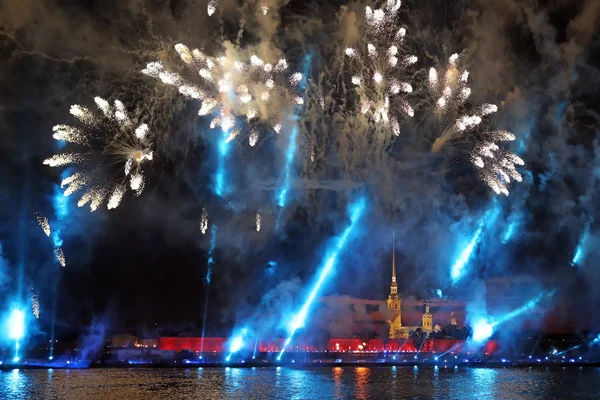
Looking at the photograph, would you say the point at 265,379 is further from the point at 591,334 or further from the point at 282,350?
the point at 591,334

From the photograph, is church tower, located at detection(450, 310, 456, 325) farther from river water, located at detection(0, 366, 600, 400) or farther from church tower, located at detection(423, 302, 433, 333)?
river water, located at detection(0, 366, 600, 400)

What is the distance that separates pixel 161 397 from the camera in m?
48.8

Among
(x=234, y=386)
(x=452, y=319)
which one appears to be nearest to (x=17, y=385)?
(x=234, y=386)

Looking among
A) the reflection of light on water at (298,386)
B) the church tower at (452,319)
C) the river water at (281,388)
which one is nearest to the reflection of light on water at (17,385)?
the river water at (281,388)

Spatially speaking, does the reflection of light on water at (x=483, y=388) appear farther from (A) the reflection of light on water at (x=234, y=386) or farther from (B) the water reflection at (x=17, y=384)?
(B) the water reflection at (x=17, y=384)

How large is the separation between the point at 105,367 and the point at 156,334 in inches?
638

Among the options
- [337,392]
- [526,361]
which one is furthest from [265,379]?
[526,361]

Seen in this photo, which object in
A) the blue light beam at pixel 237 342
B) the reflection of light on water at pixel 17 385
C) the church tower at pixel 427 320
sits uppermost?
the church tower at pixel 427 320

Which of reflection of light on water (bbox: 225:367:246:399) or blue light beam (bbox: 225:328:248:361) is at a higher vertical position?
blue light beam (bbox: 225:328:248:361)

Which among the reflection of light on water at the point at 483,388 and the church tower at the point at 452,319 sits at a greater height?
the church tower at the point at 452,319

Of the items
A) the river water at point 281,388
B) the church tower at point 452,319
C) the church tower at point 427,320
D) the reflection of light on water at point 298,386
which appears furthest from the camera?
the church tower at point 427,320

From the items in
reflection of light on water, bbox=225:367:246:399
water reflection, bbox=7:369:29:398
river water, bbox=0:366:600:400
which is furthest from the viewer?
reflection of light on water, bbox=225:367:246:399

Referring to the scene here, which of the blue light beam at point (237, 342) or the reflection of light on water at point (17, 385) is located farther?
the blue light beam at point (237, 342)

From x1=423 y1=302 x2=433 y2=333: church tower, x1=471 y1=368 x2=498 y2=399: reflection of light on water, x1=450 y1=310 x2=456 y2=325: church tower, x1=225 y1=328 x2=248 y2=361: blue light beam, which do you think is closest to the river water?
x1=471 y1=368 x2=498 y2=399: reflection of light on water
